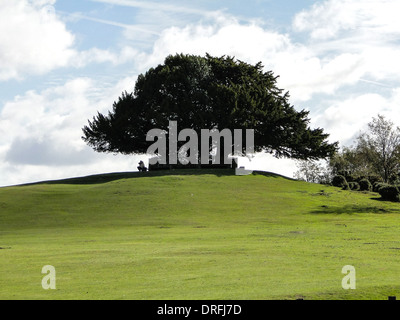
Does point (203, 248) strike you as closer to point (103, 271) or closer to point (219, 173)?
point (103, 271)

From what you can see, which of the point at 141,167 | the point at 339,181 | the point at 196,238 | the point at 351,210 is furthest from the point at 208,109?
the point at 196,238

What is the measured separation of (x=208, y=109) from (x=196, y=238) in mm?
45878

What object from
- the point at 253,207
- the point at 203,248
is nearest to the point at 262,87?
the point at 253,207

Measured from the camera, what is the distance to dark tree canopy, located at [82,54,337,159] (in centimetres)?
7488

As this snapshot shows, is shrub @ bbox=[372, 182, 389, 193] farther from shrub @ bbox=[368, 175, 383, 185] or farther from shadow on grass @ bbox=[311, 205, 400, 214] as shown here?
shadow on grass @ bbox=[311, 205, 400, 214]

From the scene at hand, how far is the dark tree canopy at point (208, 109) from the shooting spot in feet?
246

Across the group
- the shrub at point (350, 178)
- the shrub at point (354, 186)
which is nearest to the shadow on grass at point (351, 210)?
the shrub at point (354, 186)

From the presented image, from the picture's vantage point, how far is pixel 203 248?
2684 centimetres

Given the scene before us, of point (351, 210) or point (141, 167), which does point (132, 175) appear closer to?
point (141, 167)

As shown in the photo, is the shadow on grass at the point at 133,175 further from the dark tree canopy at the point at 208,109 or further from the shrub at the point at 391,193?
the shrub at the point at 391,193

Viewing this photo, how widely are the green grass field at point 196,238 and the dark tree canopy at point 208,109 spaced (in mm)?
8202

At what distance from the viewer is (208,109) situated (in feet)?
255

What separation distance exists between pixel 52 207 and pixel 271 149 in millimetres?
37440

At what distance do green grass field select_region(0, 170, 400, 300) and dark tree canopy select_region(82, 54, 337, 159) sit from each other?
8.20 meters
